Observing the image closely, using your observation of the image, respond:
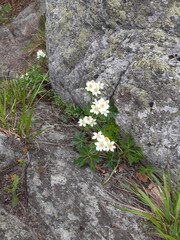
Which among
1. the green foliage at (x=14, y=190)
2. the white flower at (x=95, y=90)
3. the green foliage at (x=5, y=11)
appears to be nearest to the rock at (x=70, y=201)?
the green foliage at (x=14, y=190)

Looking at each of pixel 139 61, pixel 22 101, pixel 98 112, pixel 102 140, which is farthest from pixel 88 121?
pixel 22 101

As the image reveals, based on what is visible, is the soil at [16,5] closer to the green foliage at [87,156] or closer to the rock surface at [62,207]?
the rock surface at [62,207]

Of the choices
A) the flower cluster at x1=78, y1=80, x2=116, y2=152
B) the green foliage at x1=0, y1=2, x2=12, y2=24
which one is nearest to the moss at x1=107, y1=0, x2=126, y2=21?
the flower cluster at x1=78, y1=80, x2=116, y2=152

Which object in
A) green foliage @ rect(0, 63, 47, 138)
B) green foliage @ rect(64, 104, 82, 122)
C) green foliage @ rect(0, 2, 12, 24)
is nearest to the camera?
green foliage @ rect(0, 63, 47, 138)

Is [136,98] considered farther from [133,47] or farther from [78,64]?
[78,64]

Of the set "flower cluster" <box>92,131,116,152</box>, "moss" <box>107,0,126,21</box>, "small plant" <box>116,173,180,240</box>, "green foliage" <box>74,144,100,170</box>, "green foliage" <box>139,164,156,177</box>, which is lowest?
"small plant" <box>116,173,180,240</box>

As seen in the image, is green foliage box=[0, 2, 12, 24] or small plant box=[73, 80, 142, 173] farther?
green foliage box=[0, 2, 12, 24]

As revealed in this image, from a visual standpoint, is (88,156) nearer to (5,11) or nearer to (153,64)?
(153,64)

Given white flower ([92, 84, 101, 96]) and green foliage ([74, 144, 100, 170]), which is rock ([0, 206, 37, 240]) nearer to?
green foliage ([74, 144, 100, 170])
